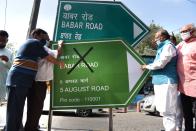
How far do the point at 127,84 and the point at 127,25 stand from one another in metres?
1.04

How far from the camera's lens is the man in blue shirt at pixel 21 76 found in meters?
6.61

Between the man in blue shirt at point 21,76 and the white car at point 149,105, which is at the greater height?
the white car at point 149,105

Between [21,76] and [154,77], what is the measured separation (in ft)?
7.01

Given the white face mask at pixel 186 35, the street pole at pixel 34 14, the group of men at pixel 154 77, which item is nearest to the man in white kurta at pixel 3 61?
the group of men at pixel 154 77

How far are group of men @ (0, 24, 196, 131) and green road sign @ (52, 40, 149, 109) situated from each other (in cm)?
22

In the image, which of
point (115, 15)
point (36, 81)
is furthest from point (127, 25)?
point (36, 81)

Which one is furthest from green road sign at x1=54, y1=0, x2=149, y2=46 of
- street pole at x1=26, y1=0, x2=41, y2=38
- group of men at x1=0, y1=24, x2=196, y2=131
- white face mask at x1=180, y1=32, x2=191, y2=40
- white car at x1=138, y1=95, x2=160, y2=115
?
white car at x1=138, y1=95, x2=160, y2=115

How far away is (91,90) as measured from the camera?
6754 mm

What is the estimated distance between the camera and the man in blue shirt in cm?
661

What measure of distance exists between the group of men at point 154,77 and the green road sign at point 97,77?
0.22 meters

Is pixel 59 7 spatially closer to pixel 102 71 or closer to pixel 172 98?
pixel 102 71

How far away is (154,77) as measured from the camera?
709cm

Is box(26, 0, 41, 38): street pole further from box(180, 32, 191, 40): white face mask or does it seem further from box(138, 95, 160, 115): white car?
box(138, 95, 160, 115): white car

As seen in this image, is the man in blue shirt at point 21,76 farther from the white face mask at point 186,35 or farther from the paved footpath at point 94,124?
the paved footpath at point 94,124
